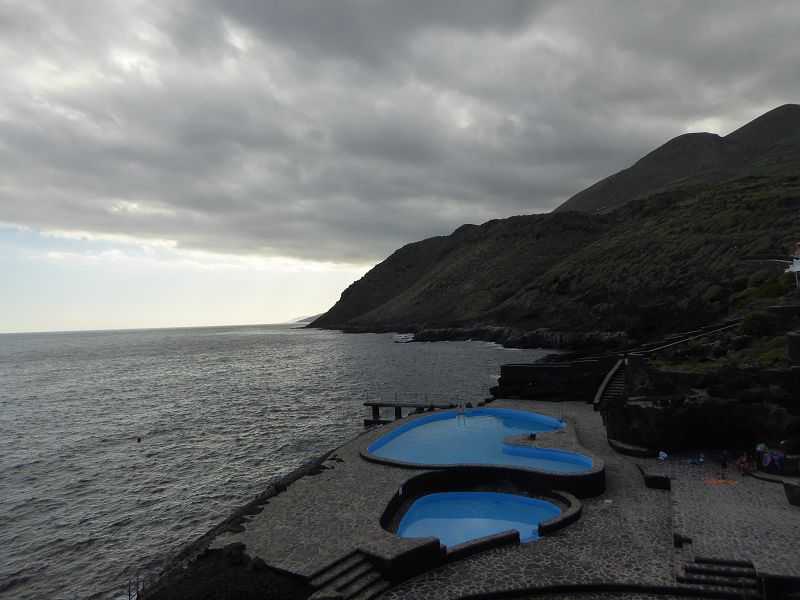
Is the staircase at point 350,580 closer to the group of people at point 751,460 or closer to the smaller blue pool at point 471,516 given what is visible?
the smaller blue pool at point 471,516

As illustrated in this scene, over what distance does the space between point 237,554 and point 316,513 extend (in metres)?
3.47

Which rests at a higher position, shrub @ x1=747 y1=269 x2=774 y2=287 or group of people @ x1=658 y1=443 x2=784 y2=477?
shrub @ x1=747 y1=269 x2=774 y2=287

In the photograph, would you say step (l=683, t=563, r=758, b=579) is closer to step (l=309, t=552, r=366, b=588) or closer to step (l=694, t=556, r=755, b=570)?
step (l=694, t=556, r=755, b=570)

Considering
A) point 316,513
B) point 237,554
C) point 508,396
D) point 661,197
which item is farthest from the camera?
point 661,197

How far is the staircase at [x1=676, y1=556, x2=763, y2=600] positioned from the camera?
12.0m

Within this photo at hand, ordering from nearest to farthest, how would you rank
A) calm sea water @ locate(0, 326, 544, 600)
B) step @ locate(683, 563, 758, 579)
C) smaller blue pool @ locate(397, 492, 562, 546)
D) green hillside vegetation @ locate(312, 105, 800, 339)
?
step @ locate(683, 563, 758, 579), smaller blue pool @ locate(397, 492, 562, 546), calm sea water @ locate(0, 326, 544, 600), green hillside vegetation @ locate(312, 105, 800, 339)

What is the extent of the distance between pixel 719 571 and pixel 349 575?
9.80 metres

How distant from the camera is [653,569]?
1309cm

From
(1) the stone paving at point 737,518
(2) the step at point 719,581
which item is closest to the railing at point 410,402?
(1) the stone paving at point 737,518

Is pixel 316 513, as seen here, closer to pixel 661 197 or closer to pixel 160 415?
pixel 160 415

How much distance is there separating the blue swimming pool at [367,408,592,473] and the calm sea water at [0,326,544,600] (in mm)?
7065

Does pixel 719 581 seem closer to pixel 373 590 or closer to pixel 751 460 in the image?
pixel 373 590

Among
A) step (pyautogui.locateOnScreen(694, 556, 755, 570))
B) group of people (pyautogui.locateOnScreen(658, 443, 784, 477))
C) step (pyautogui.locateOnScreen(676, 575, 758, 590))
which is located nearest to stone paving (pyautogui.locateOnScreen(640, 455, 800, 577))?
step (pyautogui.locateOnScreen(694, 556, 755, 570))

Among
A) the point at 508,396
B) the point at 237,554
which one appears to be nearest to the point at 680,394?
the point at 508,396
